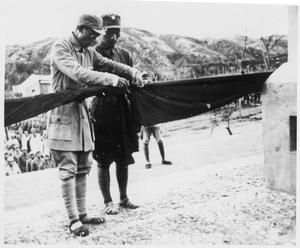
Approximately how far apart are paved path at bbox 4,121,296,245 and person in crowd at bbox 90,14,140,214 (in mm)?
227

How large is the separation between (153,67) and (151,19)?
562 mm

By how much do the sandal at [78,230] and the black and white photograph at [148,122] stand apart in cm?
1

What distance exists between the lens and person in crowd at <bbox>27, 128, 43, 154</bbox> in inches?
163

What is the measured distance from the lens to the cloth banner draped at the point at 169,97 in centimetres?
366

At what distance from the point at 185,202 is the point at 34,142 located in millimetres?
1775

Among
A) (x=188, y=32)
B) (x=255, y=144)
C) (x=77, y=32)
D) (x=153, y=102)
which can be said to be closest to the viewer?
(x=77, y=32)

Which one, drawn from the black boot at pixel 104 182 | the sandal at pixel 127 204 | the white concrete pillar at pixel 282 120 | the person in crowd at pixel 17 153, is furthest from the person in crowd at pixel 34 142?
the white concrete pillar at pixel 282 120

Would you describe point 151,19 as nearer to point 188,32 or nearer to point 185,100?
point 188,32

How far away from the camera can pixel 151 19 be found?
427 centimetres

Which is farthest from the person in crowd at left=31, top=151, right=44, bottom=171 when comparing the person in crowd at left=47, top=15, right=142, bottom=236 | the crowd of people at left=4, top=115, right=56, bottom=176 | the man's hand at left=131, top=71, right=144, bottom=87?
the man's hand at left=131, top=71, right=144, bottom=87

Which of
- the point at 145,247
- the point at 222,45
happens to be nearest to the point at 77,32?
the point at 222,45

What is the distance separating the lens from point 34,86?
406 cm

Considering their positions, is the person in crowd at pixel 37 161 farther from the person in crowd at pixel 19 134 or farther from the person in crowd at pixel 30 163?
the person in crowd at pixel 19 134

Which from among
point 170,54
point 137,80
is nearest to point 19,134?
point 137,80
